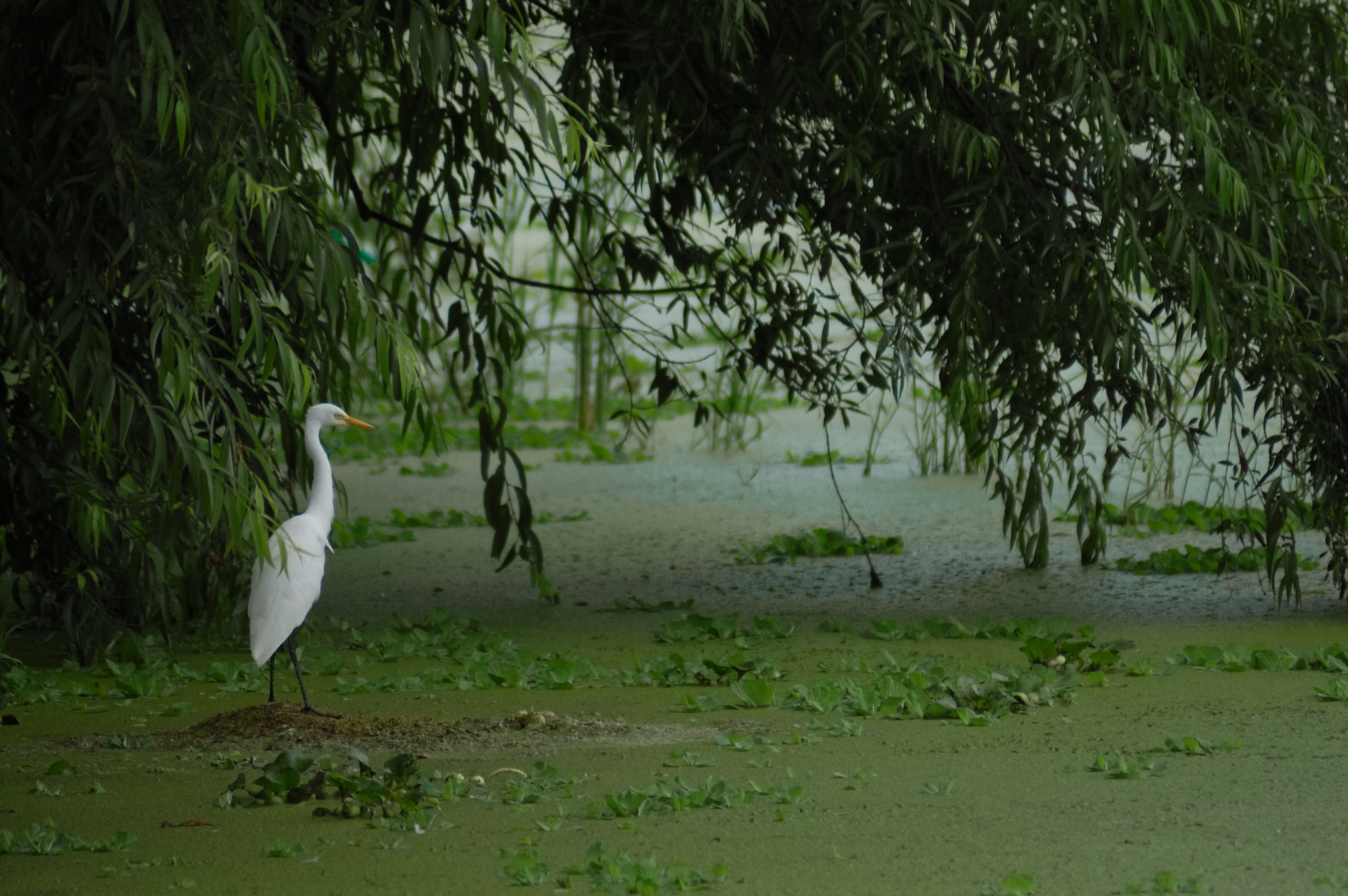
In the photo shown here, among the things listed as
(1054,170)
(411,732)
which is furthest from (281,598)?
(1054,170)

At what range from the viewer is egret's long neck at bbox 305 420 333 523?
136 inches

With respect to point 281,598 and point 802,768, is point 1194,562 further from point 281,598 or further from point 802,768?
point 281,598

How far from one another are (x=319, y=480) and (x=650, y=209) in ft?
5.46

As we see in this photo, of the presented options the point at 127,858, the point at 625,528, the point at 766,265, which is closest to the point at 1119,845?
the point at 127,858

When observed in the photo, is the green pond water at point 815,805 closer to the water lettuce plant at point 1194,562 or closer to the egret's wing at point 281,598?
the egret's wing at point 281,598

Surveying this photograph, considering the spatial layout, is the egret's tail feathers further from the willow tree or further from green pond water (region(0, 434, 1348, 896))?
the willow tree

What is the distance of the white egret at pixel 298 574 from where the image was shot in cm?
330

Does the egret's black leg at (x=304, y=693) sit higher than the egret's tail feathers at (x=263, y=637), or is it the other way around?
the egret's tail feathers at (x=263, y=637)

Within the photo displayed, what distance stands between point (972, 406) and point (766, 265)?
0.83 metres

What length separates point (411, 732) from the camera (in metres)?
3.19

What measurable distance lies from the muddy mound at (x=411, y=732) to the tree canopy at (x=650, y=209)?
529 millimetres

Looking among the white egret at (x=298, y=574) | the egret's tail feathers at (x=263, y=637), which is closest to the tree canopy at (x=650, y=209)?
the white egret at (x=298, y=574)

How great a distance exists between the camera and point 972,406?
4953mm

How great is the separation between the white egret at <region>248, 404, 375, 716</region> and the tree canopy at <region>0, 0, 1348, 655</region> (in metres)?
0.12
